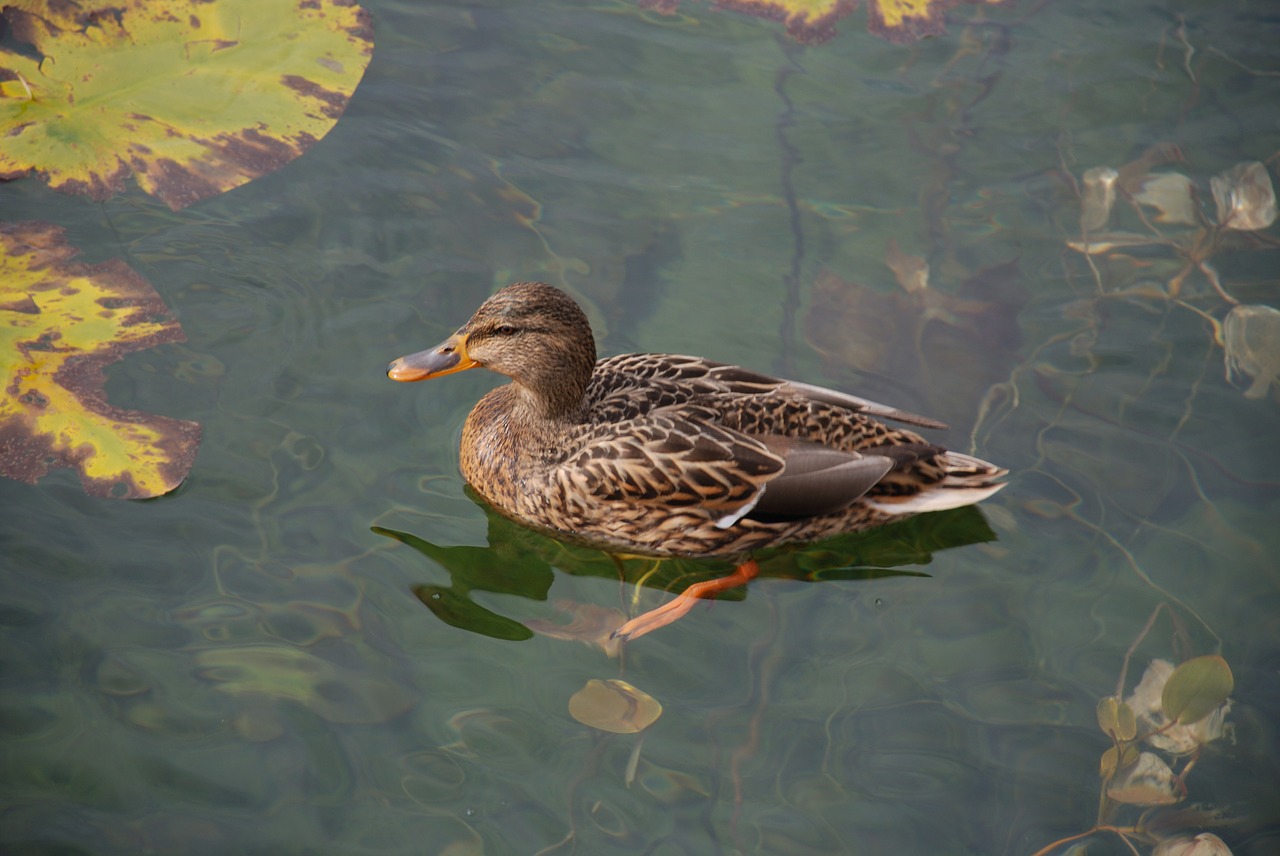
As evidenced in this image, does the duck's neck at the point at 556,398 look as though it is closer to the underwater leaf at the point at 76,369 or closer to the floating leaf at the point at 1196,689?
the underwater leaf at the point at 76,369

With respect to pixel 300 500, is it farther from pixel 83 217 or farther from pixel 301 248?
pixel 83 217

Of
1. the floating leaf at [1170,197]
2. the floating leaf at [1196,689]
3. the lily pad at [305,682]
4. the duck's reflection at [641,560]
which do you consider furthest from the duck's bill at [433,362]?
the floating leaf at [1170,197]

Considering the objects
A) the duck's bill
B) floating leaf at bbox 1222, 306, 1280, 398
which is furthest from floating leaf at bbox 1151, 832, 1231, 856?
the duck's bill

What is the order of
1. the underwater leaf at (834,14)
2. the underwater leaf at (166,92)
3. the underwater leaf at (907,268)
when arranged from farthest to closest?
the underwater leaf at (834,14)
the underwater leaf at (907,268)
the underwater leaf at (166,92)

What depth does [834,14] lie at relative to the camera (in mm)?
7078

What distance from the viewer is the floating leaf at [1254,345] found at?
19.9ft

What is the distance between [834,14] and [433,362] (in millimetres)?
3869

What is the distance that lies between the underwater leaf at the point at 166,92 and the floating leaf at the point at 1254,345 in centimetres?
528

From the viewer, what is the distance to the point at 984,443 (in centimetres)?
567

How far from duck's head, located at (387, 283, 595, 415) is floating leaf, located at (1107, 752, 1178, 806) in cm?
293

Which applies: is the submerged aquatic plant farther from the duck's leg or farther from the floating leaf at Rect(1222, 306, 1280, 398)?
the floating leaf at Rect(1222, 306, 1280, 398)

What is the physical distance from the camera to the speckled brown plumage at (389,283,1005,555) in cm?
492

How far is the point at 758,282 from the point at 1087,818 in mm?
3253

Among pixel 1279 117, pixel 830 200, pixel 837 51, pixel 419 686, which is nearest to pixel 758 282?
pixel 830 200
